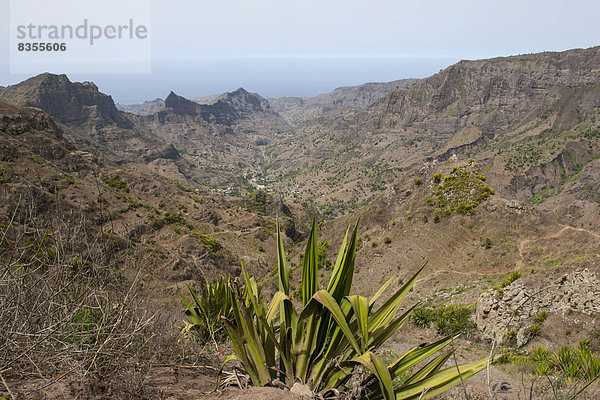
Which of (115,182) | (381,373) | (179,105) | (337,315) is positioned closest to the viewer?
(381,373)

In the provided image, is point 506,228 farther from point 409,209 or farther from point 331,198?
point 331,198

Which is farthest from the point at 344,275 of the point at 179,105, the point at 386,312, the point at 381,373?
the point at 179,105

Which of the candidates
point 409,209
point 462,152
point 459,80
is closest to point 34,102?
point 409,209

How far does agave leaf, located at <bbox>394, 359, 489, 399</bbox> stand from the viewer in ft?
6.59

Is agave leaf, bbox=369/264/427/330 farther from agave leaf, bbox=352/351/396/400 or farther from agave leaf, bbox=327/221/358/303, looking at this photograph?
agave leaf, bbox=352/351/396/400

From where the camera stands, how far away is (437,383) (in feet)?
6.70

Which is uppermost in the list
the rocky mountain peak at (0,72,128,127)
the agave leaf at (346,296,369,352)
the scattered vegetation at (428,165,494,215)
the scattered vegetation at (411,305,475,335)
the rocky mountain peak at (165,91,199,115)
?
the rocky mountain peak at (165,91,199,115)

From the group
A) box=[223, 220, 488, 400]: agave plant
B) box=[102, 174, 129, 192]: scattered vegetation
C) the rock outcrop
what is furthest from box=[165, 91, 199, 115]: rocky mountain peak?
box=[223, 220, 488, 400]: agave plant

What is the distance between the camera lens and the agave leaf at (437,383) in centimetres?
201

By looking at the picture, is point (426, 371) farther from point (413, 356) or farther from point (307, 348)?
point (307, 348)

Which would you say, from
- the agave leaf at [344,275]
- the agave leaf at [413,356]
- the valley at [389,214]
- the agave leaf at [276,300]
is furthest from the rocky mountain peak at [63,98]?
the agave leaf at [413,356]

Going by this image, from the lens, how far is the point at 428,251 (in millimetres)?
14078

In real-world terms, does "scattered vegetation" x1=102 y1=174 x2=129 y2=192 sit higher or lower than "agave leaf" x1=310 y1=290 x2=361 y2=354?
lower

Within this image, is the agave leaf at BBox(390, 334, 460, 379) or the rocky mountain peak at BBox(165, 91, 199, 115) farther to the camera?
the rocky mountain peak at BBox(165, 91, 199, 115)
